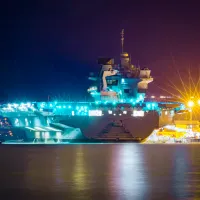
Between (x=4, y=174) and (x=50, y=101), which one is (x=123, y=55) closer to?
(x=50, y=101)

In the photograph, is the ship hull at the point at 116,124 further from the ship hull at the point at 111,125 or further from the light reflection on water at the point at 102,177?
the light reflection on water at the point at 102,177

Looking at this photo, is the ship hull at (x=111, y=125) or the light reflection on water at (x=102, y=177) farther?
the ship hull at (x=111, y=125)

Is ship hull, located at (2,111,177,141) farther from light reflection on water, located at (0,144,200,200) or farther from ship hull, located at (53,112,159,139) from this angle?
light reflection on water, located at (0,144,200,200)

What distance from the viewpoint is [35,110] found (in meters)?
82.6

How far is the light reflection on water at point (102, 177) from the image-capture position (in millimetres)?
32281

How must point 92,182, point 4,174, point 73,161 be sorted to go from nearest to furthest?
1. point 92,182
2. point 4,174
3. point 73,161

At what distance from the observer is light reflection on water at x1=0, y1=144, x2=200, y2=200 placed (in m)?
32.3

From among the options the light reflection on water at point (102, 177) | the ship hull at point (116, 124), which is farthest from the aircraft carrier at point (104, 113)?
the light reflection on water at point (102, 177)

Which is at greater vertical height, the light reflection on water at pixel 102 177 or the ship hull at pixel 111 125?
the ship hull at pixel 111 125

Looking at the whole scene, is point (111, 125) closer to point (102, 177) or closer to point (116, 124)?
point (116, 124)

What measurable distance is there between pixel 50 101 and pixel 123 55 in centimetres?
1163

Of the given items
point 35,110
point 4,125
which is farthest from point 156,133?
point 4,125

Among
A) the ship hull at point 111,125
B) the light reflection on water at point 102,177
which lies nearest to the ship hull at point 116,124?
the ship hull at point 111,125

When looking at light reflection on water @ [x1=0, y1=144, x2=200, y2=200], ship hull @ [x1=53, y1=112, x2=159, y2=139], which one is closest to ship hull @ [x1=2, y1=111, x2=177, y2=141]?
ship hull @ [x1=53, y1=112, x2=159, y2=139]
